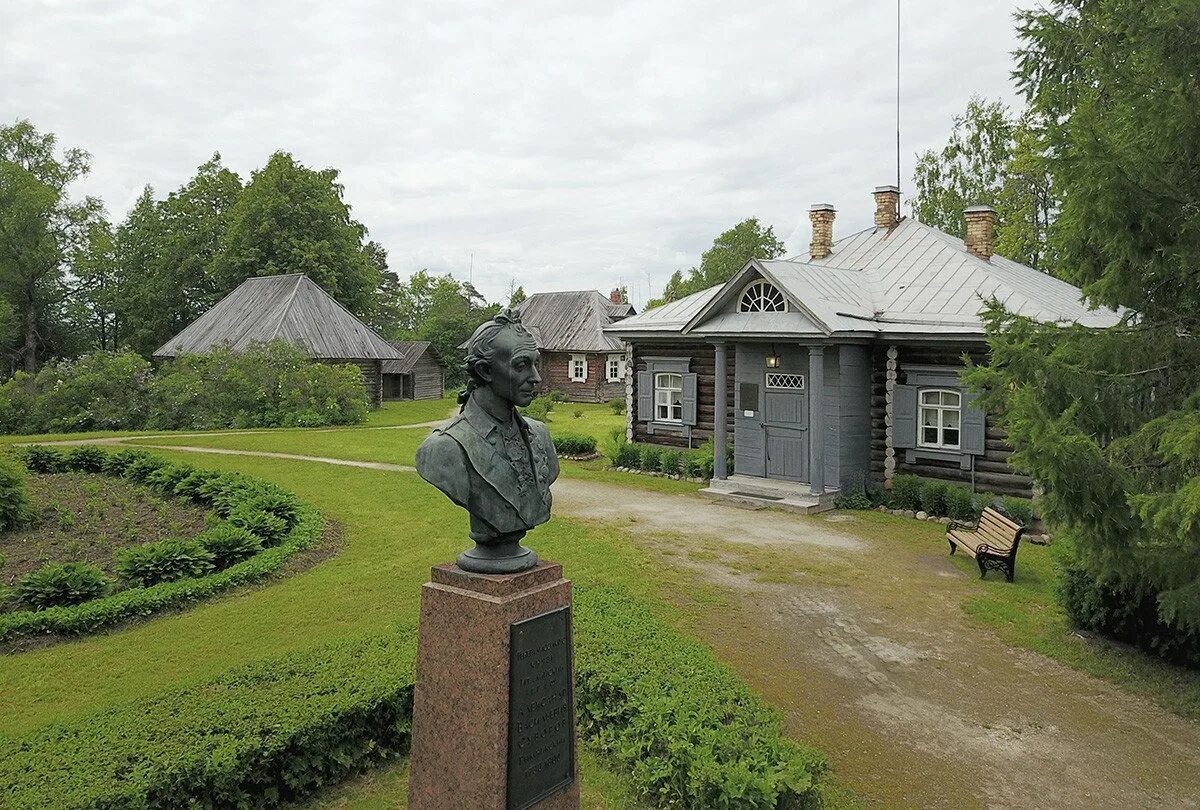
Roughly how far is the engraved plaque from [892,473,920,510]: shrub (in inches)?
480

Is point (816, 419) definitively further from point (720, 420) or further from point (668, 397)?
point (668, 397)

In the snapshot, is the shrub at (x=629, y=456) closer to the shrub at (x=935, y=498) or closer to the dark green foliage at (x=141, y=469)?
the shrub at (x=935, y=498)

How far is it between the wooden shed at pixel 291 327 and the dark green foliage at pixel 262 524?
2227 centimetres

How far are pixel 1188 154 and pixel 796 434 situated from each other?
1078 centimetres

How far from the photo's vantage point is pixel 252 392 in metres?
29.7

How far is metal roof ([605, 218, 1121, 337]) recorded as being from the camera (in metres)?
15.8

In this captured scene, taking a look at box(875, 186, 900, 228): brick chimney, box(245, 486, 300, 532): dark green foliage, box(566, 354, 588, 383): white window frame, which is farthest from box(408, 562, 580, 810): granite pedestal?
box(566, 354, 588, 383): white window frame

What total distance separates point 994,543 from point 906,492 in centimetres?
423

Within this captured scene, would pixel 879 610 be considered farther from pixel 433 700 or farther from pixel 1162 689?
pixel 433 700

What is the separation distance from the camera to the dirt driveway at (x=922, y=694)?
6043mm

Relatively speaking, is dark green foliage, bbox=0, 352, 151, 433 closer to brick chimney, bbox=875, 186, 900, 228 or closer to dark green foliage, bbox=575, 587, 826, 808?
brick chimney, bbox=875, 186, 900, 228

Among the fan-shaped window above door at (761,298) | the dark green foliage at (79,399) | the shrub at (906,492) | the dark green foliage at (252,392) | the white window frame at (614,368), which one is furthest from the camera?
the white window frame at (614,368)

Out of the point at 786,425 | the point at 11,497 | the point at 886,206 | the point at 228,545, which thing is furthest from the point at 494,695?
the point at 886,206

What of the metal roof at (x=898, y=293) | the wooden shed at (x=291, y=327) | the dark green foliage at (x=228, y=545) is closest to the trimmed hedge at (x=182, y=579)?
the dark green foliage at (x=228, y=545)
